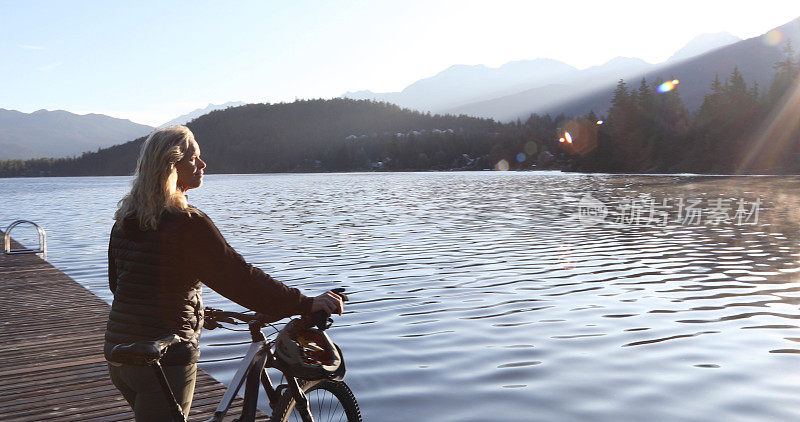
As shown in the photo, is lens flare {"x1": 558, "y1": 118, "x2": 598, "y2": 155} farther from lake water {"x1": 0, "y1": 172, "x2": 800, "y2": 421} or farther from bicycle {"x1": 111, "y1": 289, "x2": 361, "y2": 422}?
bicycle {"x1": 111, "y1": 289, "x2": 361, "y2": 422}

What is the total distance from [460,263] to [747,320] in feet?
28.7

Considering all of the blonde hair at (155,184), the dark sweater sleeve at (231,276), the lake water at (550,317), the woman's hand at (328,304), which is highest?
the blonde hair at (155,184)

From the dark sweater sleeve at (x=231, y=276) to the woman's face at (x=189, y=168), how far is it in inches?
13.7

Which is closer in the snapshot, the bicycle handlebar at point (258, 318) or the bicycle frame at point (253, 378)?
the bicycle handlebar at point (258, 318)

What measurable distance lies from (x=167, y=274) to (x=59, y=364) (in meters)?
6.16

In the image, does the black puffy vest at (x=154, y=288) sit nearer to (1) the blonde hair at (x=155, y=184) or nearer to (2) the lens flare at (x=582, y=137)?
(1) the blonde hair at (x=155, y=184)

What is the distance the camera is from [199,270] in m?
3.79

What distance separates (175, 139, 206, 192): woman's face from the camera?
3990mm

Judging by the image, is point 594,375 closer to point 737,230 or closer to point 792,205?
point 737,230

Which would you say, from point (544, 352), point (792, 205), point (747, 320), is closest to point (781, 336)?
point (747, 320)

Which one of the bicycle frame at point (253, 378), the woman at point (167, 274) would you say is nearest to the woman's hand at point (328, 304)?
the woman at point (167, 274)

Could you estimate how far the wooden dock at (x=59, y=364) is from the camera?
7.02m

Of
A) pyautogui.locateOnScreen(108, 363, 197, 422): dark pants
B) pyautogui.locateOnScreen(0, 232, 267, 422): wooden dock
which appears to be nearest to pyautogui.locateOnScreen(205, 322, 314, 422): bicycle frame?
pyautogui.locateOnScreen(108, 363, 197, 422): dark pants

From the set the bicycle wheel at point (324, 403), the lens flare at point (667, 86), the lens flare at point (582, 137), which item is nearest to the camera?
the bicycle wheel at point (324, 403)
